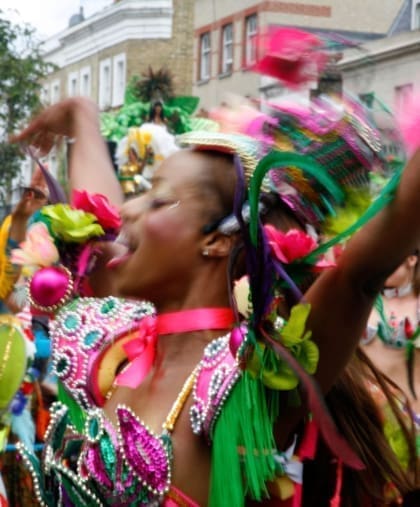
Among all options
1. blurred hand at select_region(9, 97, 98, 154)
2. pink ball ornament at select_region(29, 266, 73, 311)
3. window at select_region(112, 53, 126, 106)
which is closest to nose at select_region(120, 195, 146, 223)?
pink ball ornament at select_region(29, 266, 73, 311)

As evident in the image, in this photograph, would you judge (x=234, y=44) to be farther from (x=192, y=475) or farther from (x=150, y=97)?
(x=150, y=97)

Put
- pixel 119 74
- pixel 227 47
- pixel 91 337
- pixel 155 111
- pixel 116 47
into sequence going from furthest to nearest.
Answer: pixel 119 74 → pixel 116 47 → pixel 155 111 → pixel 227 47 → pixel 91 337

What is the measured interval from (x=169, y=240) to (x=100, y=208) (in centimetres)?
66

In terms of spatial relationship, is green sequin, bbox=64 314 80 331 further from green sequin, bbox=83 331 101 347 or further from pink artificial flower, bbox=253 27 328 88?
pink artificial flower, bbox=253 27 328 88

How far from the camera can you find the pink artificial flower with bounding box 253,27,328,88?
Answer: 7.46 ft

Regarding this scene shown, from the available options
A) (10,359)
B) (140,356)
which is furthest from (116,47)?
(140,356)

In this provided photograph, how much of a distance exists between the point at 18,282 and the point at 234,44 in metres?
1.95

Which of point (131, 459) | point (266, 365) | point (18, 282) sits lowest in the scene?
point (18, 282)

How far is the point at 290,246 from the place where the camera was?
2.33 meters

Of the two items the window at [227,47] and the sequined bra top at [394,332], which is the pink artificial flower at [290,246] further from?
the sequined bra top at [394,332]

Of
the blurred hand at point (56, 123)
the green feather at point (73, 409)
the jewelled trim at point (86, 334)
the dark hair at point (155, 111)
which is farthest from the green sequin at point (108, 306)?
the dark hair at point (155, 111)

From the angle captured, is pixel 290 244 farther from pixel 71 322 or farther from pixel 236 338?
pixel 71 322

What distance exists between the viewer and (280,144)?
7.86 ft

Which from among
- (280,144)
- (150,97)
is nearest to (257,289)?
(280,144)
